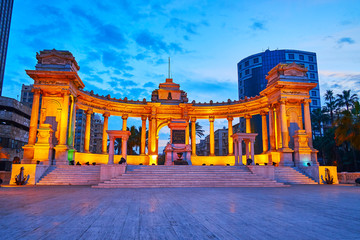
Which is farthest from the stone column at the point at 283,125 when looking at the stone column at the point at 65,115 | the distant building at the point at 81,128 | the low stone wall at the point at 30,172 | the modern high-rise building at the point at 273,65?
the distant building at the point at 81,128

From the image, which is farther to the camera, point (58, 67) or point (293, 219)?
point (58, 67)

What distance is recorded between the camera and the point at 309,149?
3138 centimetres

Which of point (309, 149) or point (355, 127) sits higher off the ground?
point (355, 127)

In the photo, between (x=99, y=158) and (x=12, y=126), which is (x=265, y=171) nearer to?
(x=99, y=158)

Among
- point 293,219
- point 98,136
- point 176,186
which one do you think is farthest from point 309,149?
point 98,136

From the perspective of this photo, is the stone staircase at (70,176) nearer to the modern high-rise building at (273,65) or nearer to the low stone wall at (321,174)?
the low stone wall at (321,174)

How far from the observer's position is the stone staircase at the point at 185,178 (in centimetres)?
2084

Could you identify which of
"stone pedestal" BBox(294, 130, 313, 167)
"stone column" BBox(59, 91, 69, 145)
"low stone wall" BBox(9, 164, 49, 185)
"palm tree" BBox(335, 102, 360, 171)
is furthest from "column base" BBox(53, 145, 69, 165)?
"palm tree" BBox(335, 102, 360, 171)

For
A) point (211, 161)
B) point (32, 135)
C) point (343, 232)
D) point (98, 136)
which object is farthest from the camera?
point (98, 136)

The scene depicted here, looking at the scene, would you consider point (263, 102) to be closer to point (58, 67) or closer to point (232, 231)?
point (58, 67)

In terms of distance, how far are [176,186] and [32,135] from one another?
64.0 ft

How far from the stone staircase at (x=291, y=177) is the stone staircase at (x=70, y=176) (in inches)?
721

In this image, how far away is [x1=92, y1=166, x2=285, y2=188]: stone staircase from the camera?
20844 millimetres

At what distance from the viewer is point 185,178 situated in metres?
22.4
